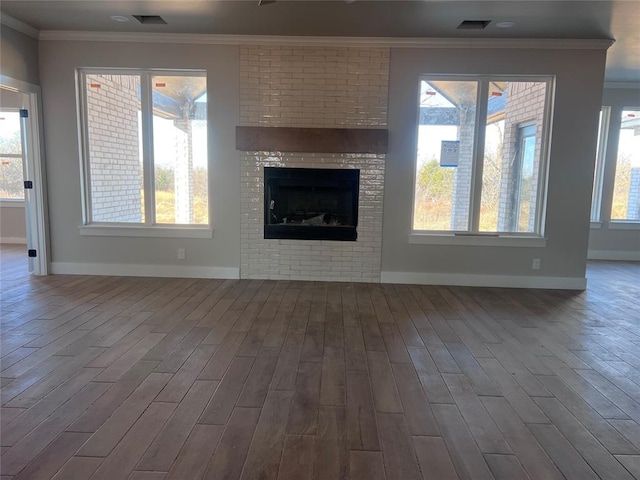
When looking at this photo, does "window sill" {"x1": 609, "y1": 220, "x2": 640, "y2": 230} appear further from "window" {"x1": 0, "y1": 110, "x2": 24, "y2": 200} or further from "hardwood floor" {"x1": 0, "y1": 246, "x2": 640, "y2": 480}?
"window" {"x1": 0, "y1": 110, "x2": 24, "y2": 200}

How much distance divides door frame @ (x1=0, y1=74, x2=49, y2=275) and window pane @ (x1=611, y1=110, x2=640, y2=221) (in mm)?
8522

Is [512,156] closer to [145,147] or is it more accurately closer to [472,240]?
[472,240]

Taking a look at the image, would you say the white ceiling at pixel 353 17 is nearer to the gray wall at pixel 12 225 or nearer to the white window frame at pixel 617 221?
the white window frame at pixel 617 221

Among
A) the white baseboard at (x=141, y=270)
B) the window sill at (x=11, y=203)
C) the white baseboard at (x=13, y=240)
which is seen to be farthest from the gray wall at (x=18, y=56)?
the white baseboard at (x=13, y=240)

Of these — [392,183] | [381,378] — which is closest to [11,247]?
[392,183]

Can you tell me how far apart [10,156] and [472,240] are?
761 cm

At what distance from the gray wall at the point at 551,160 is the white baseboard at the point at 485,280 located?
6 centimetres

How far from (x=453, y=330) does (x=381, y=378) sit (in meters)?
1.16

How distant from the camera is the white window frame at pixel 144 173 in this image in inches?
191

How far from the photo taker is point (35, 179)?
4.82 meters

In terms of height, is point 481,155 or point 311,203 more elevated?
point 481,155

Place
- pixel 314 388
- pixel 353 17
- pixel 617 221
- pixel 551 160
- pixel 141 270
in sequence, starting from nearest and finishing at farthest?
pixel 314 388, pixel 353 17, pixel 551 160, pixel 141 270, pixel 617 221

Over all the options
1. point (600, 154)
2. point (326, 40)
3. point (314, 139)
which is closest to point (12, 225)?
point (314, 139)

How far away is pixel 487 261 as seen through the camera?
16.2 ft
